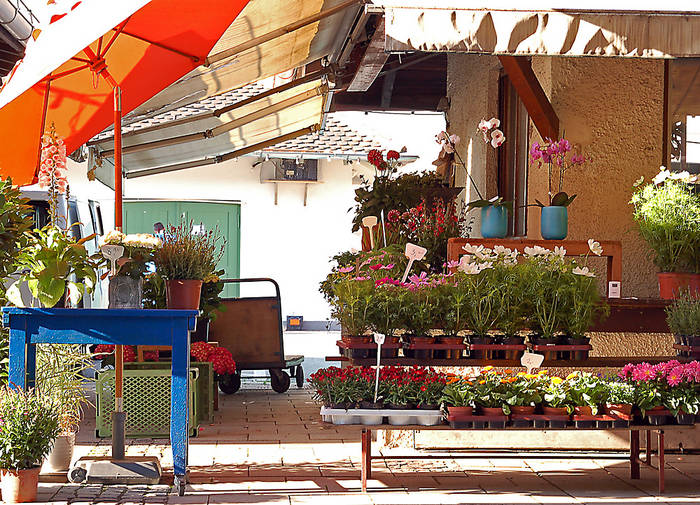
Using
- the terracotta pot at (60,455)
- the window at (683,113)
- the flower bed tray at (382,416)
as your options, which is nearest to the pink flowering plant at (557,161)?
the window at (683,113)

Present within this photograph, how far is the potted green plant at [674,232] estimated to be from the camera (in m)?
6.30

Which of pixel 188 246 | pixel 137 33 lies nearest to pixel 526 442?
pixel 188 246

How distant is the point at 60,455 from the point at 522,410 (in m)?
2.47

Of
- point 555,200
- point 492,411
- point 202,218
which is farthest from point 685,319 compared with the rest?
Answer: point 202,218

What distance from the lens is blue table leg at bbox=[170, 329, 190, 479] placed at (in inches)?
185

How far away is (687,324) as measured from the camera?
17.6ft

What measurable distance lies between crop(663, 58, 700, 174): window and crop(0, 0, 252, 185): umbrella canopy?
11.3 feet

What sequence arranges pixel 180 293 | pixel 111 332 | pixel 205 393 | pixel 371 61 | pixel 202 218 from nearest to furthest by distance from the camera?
1. pixel 111 332
2. pixel 180 293
3. pixel 205 393
4. pixel 371 61
5. pixel 202 218

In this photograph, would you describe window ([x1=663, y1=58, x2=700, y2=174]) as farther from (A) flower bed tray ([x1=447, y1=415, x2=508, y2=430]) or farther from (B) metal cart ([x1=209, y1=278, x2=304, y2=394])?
(B) metal cart ([x1=209, y1=278, x2=304, y2=394])

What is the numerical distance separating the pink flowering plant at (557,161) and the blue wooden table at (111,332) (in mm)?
2845

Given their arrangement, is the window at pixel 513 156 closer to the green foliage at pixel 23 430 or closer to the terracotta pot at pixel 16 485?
the green foliage at pixel 23 430

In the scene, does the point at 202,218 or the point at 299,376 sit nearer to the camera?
the point at 299,376

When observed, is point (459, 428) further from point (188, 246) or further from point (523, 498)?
point (188, 246)

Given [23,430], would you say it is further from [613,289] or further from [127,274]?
[613,289]
